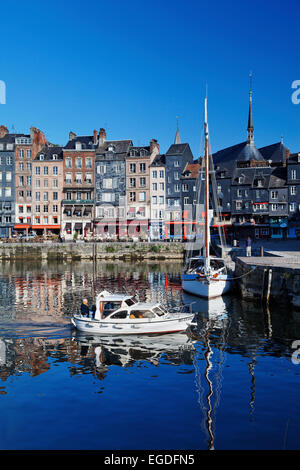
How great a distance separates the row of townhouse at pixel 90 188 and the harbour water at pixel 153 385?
55.8 meters

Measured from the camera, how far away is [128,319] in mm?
20266

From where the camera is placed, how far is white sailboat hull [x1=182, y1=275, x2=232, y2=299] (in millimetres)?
30230

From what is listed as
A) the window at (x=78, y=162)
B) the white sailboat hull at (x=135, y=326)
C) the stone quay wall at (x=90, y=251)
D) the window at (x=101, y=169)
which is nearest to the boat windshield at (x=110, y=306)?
the white sailboat hull at (x=135, y=326)

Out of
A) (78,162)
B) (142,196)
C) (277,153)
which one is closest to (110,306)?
(142,196)

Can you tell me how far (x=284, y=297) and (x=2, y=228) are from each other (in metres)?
68.2

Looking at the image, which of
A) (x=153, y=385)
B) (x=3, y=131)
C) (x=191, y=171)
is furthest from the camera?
(x=3, y=131)

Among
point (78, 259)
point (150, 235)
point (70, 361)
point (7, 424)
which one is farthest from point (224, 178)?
point (7, 424)

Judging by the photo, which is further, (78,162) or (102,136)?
(102,136)

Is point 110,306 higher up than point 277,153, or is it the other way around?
point 277,153

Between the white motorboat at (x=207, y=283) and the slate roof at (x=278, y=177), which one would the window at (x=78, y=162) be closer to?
the slate roof at (x=278, y=177)

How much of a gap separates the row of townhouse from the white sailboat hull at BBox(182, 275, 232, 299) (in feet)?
157

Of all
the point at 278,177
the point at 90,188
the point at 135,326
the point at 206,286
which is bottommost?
the point at 135,326

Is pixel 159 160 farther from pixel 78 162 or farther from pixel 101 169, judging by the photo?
pixel 78 162

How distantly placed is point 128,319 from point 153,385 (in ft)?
19.9
